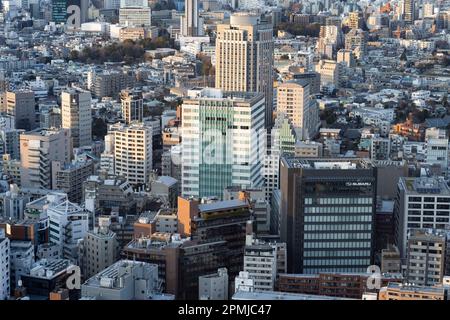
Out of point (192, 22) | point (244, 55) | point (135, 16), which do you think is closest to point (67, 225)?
point (244, 55)

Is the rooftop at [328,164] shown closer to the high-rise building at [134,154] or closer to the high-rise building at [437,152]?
the high-rise building at [134,154]

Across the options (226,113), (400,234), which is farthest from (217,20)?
(400,234)

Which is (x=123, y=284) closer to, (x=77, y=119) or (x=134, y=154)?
(x=134, y=154)

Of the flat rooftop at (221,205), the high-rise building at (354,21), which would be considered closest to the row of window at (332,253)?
the flat rooftop at (221,205)

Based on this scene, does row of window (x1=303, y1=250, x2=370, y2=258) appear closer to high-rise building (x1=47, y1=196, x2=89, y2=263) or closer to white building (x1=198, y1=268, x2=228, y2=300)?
white building (x1=198, y1=268, x2=228, y2=300)

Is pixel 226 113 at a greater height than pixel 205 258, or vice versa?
pixel 226 113

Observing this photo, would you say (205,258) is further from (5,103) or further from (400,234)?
(5,103)
